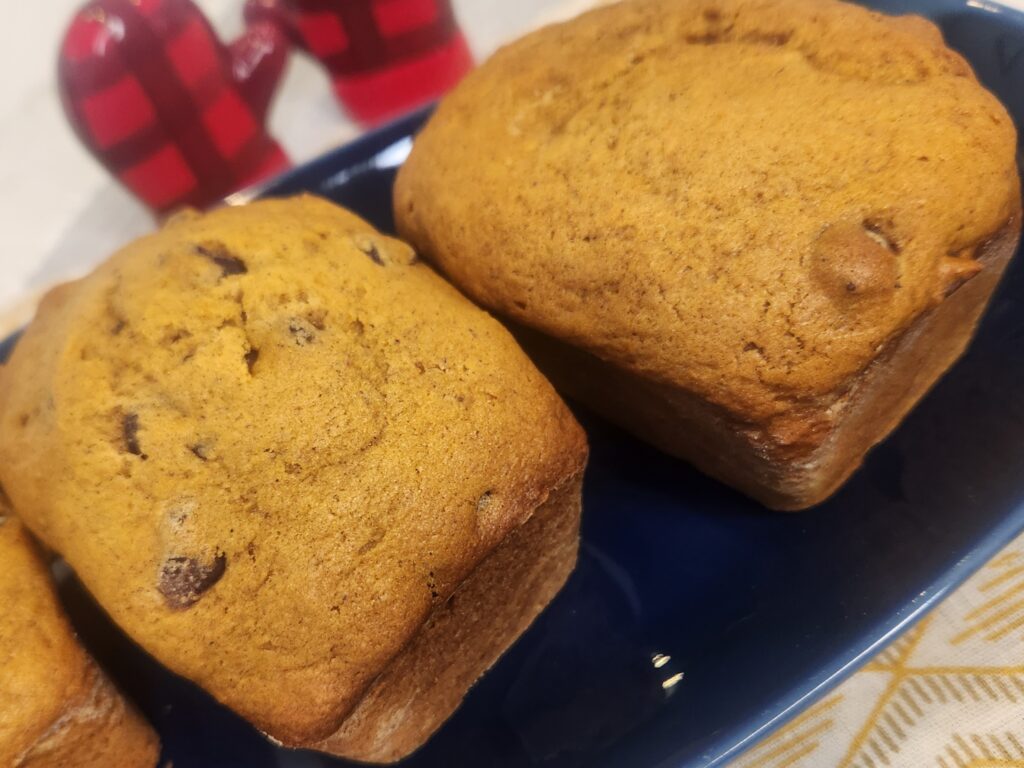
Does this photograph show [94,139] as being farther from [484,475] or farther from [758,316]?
[758,316]

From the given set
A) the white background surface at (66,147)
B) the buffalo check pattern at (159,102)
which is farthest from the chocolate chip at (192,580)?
the white background surface at (66,147)

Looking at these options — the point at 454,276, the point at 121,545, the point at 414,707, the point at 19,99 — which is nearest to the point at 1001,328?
the point at 454,276

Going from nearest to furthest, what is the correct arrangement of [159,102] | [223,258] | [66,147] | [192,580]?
[192,580] → [223,258] → [159,102] → [66,147]

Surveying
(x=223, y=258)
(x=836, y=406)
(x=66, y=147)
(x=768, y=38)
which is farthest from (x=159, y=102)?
(x=836, y=406)

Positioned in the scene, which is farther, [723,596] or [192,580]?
[723,596]

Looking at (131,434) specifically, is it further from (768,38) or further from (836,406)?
(768,38)

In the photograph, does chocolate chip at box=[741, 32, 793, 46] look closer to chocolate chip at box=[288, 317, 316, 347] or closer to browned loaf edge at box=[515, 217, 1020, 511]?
browned loaf edge at box=[515, 217, 1020, 511]

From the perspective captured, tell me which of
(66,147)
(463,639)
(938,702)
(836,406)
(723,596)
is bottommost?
(938,702)

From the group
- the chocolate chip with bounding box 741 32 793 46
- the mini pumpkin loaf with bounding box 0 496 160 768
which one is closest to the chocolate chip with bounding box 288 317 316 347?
the mini pumpkin loaf with bounding box 0 496 160 768

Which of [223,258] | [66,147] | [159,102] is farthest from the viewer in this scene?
[66,147]
